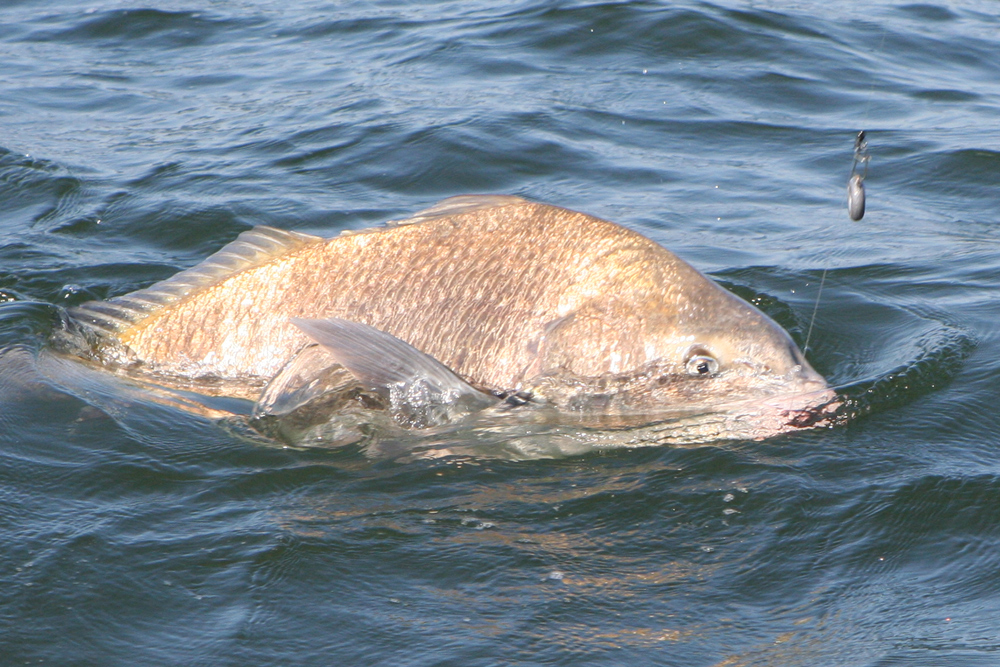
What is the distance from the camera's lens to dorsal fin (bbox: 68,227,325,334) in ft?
17.2

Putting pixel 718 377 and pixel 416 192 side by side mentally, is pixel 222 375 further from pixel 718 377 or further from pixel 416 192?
pixel 416 192

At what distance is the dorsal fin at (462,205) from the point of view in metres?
5.10

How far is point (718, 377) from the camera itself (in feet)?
15.9

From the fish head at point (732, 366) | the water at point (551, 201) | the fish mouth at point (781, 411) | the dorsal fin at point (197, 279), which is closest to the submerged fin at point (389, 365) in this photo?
the water at point (551, 201)

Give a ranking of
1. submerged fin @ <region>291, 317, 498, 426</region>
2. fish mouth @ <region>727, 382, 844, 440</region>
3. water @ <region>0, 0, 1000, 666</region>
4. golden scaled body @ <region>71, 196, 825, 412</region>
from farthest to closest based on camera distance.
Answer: golden scaled body @ <region>71, 196, 825, 412</region>
fish mouth @ <region>727, 382, 844, 440</region>
submerged fin @ <region>291, 317, 498, 426</region>
water @ <region>0, 0, 1000, 666</region>

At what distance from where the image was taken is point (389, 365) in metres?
4.61

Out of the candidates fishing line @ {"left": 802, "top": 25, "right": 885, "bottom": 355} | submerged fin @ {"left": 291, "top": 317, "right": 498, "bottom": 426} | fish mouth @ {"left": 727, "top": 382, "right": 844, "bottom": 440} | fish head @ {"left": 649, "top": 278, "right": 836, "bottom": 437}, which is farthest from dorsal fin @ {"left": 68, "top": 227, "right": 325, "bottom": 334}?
fishing line @ {"left": 802, "top": 25, "right": 885, "bottom": 355}

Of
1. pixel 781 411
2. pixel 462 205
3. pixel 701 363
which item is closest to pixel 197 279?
pixel 462 205

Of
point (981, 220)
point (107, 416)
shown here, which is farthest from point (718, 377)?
point (981, 220)

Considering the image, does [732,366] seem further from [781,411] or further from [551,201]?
[551,201]

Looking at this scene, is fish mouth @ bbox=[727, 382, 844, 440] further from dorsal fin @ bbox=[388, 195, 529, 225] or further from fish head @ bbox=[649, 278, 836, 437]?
dorsal fin @ bbox=[388, 195, 529, 225]

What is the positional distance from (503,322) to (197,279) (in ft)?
4.57

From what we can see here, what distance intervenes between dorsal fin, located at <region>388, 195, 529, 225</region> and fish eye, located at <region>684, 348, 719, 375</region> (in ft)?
3.08

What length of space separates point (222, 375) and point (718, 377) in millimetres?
2089
